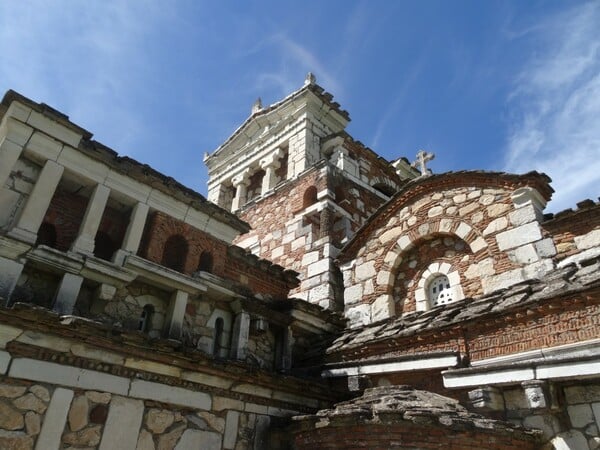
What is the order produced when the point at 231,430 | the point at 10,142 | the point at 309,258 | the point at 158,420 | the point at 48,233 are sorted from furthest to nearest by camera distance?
the point at 309,258, the point at 48,233, the point at 231,430, the point at 10,142, the point at 158,420

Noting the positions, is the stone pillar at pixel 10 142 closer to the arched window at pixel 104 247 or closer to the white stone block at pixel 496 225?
the arched window at pixel 104 247

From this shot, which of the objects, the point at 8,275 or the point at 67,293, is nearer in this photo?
the point at 8,275

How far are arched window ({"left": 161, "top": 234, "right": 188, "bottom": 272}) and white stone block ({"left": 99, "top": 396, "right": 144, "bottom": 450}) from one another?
2.37 m

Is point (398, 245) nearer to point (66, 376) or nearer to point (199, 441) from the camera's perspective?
point (199, 441)

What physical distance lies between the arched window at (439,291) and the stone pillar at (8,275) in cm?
650

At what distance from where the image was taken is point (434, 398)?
5.89m

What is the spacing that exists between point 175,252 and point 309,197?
6.01 metres

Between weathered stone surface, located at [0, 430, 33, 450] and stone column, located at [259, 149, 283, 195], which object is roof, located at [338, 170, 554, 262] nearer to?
stone column, located at [259, 149, 283, 195]

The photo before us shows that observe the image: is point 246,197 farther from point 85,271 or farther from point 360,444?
point 360,444

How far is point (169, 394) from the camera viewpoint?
5.73 meters

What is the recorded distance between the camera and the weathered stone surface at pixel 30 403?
4672 mm

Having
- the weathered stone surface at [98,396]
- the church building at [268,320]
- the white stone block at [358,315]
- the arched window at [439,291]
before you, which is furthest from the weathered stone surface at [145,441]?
the arched window at [439,291]

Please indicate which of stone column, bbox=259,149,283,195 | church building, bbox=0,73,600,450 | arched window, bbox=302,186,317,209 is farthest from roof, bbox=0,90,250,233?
stone column, bbox=259,149,283,195

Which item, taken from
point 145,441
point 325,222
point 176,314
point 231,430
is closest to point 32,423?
point 145,441
